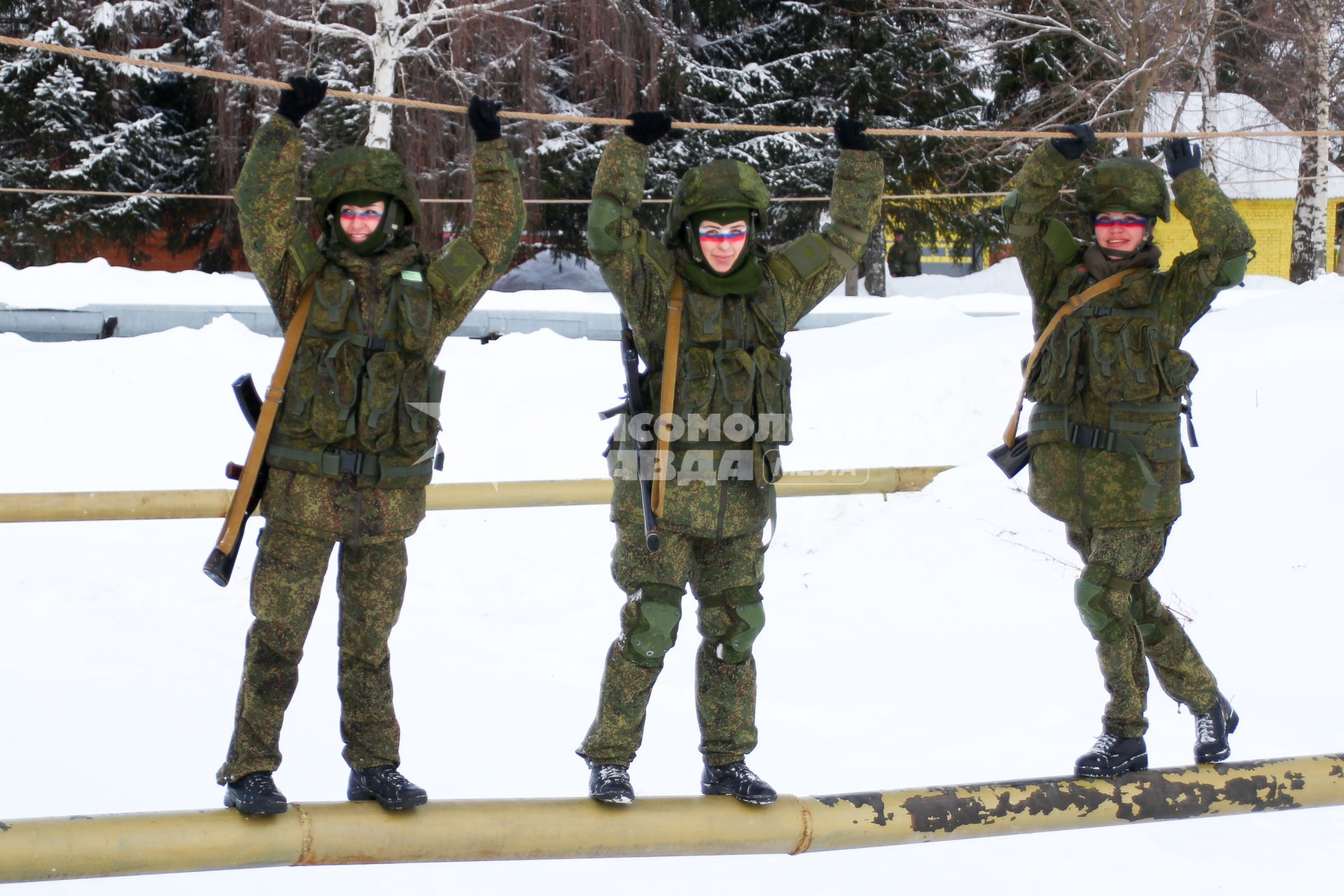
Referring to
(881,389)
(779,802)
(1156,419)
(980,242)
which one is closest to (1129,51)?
(980,242)

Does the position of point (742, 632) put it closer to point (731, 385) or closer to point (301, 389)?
point (731, 385)

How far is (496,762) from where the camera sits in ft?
16.6

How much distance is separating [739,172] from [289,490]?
1.49 m

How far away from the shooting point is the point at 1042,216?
434 centimetres

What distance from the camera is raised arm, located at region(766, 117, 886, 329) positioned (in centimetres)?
396

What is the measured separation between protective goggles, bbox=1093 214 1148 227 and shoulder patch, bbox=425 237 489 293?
195 cm

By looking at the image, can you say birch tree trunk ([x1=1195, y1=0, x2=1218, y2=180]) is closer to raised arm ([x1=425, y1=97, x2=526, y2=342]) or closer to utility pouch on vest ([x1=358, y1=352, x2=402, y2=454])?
raised arm ([x1=425, y1=97, x2=526, y2=342])

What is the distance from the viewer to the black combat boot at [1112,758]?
4.21 m

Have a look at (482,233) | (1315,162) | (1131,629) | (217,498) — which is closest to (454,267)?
(482,233)

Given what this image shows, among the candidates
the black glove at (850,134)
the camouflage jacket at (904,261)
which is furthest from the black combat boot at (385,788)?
the camouflage jacket at (904,261)

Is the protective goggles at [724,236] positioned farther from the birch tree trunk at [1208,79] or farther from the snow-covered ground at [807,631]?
the birch tree trunk at [1208,79]

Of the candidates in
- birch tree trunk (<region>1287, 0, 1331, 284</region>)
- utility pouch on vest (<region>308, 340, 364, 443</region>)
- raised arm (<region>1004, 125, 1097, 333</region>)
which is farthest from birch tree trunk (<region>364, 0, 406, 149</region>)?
utility pouch on vest (<region>308, 340, 364, 443</region>)

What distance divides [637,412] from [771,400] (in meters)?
0.38

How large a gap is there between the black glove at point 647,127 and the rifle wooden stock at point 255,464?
983 mm
